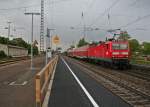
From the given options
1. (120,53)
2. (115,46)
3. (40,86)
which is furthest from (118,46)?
(40,86)

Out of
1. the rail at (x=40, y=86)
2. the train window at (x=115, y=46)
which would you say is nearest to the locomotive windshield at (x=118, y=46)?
the train window at (x=115, y=46)

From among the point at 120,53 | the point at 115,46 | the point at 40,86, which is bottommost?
the point at 40,86

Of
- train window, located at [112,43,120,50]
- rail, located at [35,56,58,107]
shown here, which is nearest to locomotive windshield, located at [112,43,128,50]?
train window, located at [112,43,120,50]

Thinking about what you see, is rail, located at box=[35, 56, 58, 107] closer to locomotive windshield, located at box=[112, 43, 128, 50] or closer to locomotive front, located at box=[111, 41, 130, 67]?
locomotive front, located at box=[111, 41, 130, 67]

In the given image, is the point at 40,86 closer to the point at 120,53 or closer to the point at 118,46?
the point at 120,53

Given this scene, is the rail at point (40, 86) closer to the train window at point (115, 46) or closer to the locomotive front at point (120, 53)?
the locomotive front at point (120, 53)

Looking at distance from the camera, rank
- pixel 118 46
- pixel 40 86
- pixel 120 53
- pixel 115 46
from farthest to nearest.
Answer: pixel 118 46
pixel 115 46
pixel 120 53
pixel 40 86

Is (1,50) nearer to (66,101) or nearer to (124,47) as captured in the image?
(124,47)

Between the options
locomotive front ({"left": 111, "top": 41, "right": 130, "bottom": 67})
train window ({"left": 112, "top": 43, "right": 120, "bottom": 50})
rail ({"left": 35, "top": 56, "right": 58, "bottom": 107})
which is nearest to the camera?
rail ({"left": 35, "top": 56, "right": 58, "bottom": 107})

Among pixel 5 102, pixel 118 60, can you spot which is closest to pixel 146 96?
pixel 5 102

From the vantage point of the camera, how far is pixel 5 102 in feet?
38.4

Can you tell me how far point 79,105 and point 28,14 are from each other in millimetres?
26464

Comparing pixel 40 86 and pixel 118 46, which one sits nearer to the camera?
pixel 40 86

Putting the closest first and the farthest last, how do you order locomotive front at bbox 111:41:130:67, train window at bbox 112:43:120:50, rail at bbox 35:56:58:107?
rail at bbox 35:56:58:107
locomotive front at bbox 111:41:130:67
train window at bbox 112:43:120:50
